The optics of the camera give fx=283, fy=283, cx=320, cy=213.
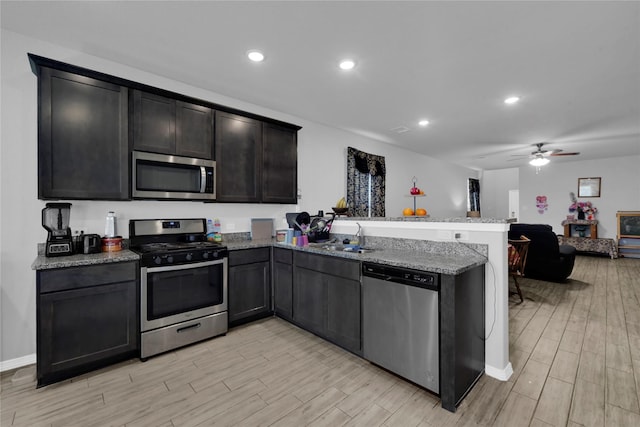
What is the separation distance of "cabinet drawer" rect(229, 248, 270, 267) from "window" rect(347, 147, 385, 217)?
2245mm

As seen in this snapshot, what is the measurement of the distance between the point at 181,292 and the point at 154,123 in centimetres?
169

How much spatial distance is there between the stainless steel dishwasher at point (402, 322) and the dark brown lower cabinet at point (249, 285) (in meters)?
1.41

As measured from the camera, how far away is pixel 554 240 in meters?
4.92

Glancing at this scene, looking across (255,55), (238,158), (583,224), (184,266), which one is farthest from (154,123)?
(583,224)

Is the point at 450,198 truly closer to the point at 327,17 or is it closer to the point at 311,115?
the point at 311,115

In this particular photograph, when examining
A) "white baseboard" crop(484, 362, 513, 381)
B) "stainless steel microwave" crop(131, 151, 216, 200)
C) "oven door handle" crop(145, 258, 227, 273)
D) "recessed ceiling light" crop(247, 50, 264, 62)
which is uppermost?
"recessed ceiling light" crop(247, 50, 264, 62)

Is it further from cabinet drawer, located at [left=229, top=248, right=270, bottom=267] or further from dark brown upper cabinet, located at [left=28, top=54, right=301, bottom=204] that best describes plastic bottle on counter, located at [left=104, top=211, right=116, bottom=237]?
cabinet drawer, located at [left=229, top=248, right=270, bottom=267]

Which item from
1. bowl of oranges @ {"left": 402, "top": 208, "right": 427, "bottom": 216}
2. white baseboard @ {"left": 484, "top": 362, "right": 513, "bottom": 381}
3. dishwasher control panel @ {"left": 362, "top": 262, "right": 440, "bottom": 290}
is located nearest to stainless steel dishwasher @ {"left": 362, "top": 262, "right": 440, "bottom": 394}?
dishwasher control panel @ {"left": 362, "top": 262, "right": 440, "bottom": 290}

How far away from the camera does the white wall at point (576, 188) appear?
7.59m

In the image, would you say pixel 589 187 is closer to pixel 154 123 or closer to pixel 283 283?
pixel 283 283

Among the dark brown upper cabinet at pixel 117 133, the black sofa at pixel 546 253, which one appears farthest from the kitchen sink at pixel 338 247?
the black sofa at pixel 546 253

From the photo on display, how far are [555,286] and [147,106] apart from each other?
21.2 feet

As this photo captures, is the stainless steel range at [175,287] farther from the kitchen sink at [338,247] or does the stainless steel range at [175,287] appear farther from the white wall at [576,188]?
the white wall at [576,188]

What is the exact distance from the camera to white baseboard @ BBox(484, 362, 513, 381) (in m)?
2.21
